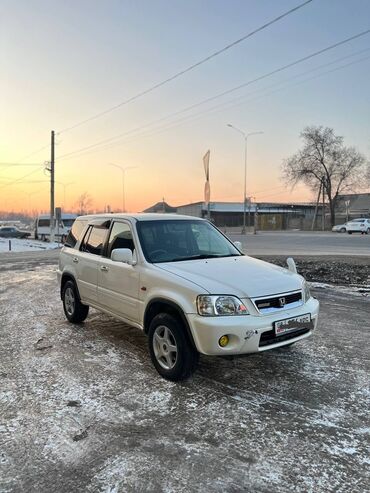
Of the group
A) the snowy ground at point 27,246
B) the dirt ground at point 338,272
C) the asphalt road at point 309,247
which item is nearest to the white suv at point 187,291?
the dirt ground at point 338,272

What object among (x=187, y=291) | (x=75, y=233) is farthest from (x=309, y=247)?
(x=187, y=291)

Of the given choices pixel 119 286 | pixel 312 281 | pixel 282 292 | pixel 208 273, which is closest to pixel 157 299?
pixel 208 273

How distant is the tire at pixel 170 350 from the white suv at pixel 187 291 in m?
0.01

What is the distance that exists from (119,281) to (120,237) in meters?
0.64

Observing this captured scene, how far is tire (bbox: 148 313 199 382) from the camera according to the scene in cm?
435

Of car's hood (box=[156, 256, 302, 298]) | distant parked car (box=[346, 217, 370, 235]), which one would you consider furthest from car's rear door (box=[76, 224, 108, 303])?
distant parked car (box=[346, 217, 370, 235])

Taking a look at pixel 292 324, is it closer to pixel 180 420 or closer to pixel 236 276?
pixel 236 276

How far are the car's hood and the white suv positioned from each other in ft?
0.03

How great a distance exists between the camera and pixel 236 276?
4555 mm

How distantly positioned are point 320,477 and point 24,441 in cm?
221

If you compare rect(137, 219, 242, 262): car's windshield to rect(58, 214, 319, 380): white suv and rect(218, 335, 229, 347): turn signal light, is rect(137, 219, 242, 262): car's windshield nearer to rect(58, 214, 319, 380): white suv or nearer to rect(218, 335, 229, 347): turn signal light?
rect(58, 214, 319, 380): white suv

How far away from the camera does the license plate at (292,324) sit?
4320mm

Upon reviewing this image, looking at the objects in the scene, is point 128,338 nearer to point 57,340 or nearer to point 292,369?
point 57,340

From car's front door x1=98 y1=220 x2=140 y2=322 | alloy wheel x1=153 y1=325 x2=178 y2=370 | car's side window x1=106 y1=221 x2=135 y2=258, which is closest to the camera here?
alloy wheel x1=153 y1=325 x2=178 y2=370
